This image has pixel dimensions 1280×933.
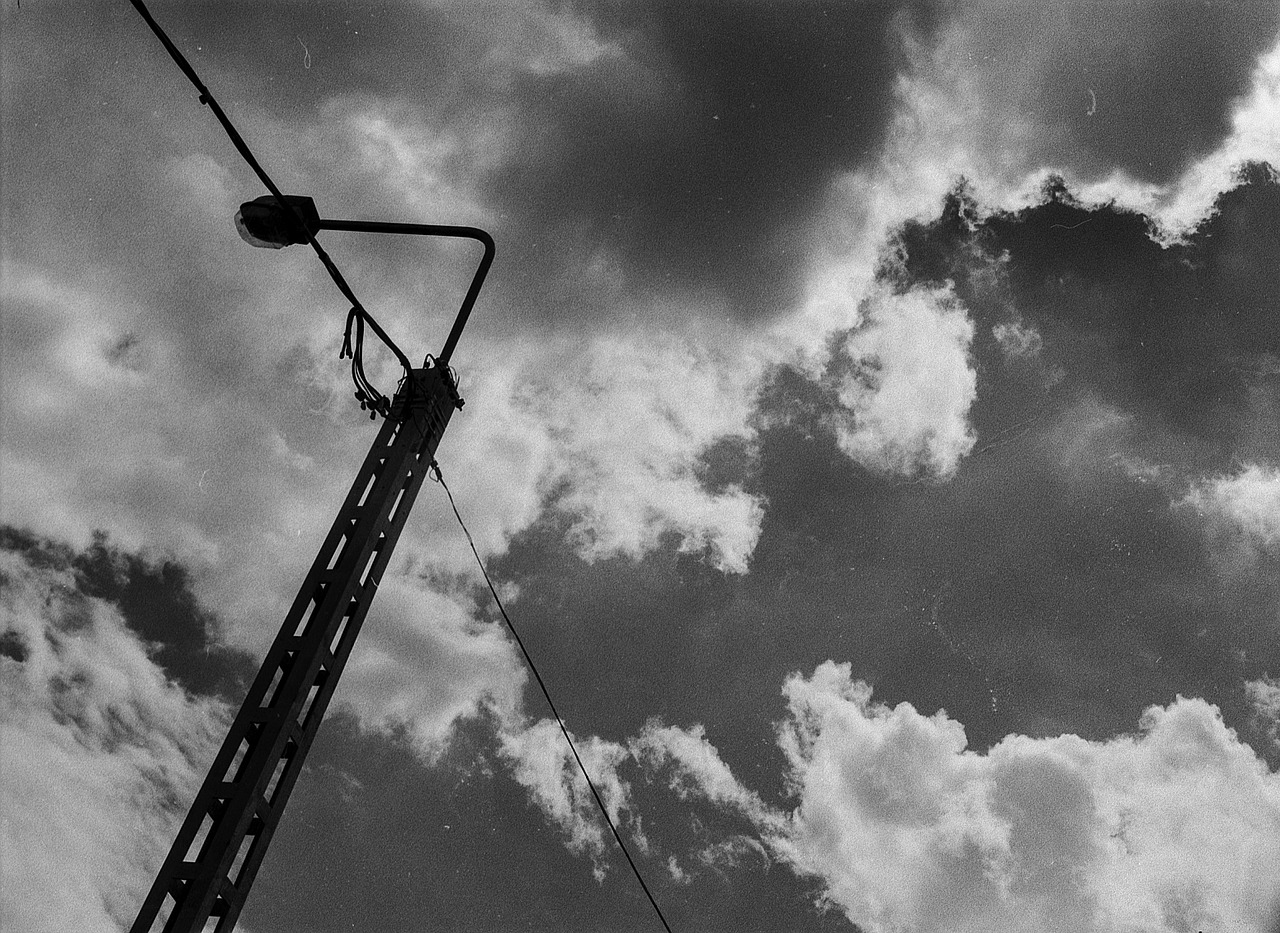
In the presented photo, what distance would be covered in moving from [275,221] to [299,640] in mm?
3376

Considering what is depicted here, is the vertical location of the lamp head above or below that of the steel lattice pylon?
above

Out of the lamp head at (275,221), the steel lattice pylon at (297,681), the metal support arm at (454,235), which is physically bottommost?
the steel lattice pylon at (297,681)

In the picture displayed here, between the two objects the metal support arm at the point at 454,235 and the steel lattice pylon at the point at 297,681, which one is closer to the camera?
the steel lattice pylon at the point at 297,681

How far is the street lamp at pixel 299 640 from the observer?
667cm

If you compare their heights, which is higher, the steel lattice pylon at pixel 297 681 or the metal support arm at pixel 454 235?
the metal support arm at pixel 454 235

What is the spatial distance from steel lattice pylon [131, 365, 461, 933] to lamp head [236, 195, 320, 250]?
1.72 m

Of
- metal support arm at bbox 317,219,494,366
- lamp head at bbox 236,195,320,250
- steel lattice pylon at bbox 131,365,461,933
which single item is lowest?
steel lattice pylon at bbox 131,365,461,933

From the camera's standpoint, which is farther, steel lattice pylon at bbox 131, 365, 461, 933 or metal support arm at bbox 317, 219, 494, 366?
metal support arm at bbox 317, 219, 494, 366

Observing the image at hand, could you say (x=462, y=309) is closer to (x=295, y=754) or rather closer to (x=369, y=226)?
(x=369, y=226)

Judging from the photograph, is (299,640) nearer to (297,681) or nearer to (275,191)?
(297,681)

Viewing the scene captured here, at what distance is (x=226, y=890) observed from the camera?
6.78m

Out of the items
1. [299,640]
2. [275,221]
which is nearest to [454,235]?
[275,221]

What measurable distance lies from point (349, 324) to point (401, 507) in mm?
1861

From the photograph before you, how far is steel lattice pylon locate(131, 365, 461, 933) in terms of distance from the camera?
21.7 feet
